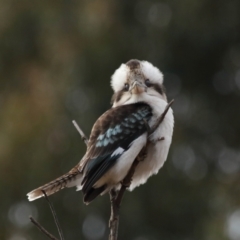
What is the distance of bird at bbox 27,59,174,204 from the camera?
5.29 m

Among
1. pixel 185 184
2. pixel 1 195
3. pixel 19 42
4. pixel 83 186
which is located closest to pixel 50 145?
pixel 1 195

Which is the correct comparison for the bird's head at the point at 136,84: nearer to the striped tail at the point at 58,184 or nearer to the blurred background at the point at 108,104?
the striped tail at the point at 58,184

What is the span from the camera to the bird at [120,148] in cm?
529

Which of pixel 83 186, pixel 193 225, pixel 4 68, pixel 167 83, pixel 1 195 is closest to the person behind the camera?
pixel 83 186

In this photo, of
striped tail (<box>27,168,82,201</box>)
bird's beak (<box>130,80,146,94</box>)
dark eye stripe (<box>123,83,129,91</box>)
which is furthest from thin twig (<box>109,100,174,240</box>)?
dark eye stripe (<box>123,83,129,91</box>)

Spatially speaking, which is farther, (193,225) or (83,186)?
(193,225)

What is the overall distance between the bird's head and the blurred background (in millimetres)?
5531

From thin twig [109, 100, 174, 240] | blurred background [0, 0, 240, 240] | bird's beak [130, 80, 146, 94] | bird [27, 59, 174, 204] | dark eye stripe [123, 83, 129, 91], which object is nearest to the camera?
thin twig [109, 100, 174, 240]

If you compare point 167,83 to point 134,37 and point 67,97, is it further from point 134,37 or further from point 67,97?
point 67,97

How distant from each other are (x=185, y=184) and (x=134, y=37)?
2.50 meters

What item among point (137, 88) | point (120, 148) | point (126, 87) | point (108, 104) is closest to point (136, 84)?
point (137, 88)

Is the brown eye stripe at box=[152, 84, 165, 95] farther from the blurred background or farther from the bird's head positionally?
the blurred background

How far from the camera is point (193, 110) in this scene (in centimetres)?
1441

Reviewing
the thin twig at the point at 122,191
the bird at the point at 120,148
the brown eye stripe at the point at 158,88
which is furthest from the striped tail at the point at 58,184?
the brown eye stripe at the point at 158,88
